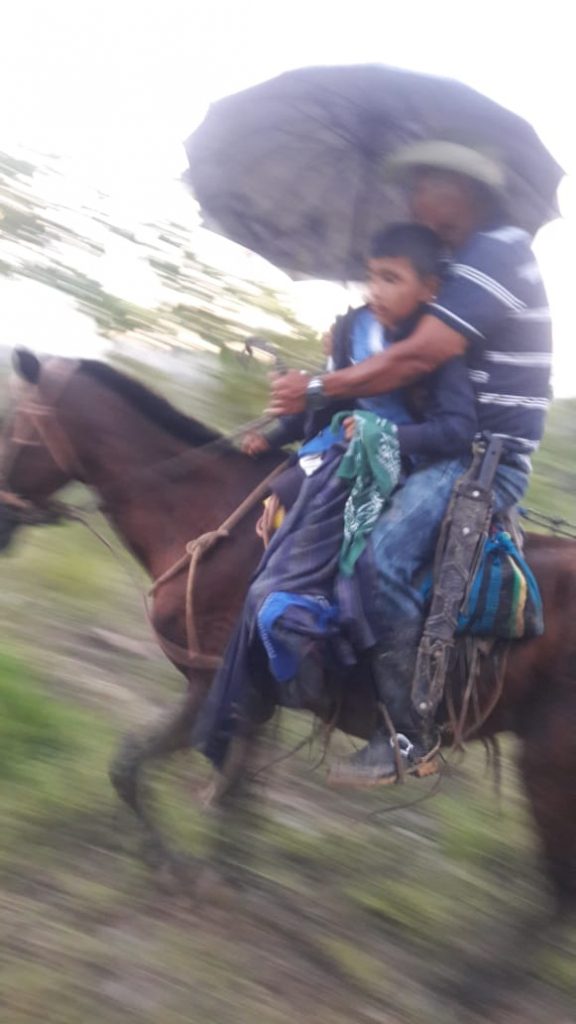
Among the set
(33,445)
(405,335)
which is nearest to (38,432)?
(33,445)

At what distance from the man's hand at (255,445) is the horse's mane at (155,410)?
0.34ft

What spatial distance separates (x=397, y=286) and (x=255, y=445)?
0.90 m

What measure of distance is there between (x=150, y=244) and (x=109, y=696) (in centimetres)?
228

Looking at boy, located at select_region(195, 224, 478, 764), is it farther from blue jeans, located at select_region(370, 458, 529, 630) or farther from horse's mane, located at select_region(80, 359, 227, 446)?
horse's mane, located at select_region(80, 359, 227, 446)

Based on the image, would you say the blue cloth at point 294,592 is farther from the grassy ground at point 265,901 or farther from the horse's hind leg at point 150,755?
the grassy ground at point 265,901

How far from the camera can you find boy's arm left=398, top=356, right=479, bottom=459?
4016mm

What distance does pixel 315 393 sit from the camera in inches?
162

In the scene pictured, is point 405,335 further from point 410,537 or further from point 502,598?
point 502,598

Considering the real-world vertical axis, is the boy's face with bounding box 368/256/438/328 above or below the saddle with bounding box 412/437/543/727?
above

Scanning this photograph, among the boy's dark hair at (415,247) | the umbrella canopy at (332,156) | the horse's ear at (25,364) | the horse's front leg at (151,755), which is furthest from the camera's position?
the horse's front leg at (151,755)

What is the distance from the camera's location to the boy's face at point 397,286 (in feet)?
13.2

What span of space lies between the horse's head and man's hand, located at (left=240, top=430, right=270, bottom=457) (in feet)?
2.14

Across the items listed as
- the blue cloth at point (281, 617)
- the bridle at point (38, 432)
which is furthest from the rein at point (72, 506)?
the blue cloth at point (281, 617)

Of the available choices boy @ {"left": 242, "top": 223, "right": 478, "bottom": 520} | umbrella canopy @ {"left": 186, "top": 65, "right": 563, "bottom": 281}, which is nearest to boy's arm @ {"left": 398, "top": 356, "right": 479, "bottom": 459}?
boy @ {"left": 242, "top": 223, "right": 478, "bottom": 520}
